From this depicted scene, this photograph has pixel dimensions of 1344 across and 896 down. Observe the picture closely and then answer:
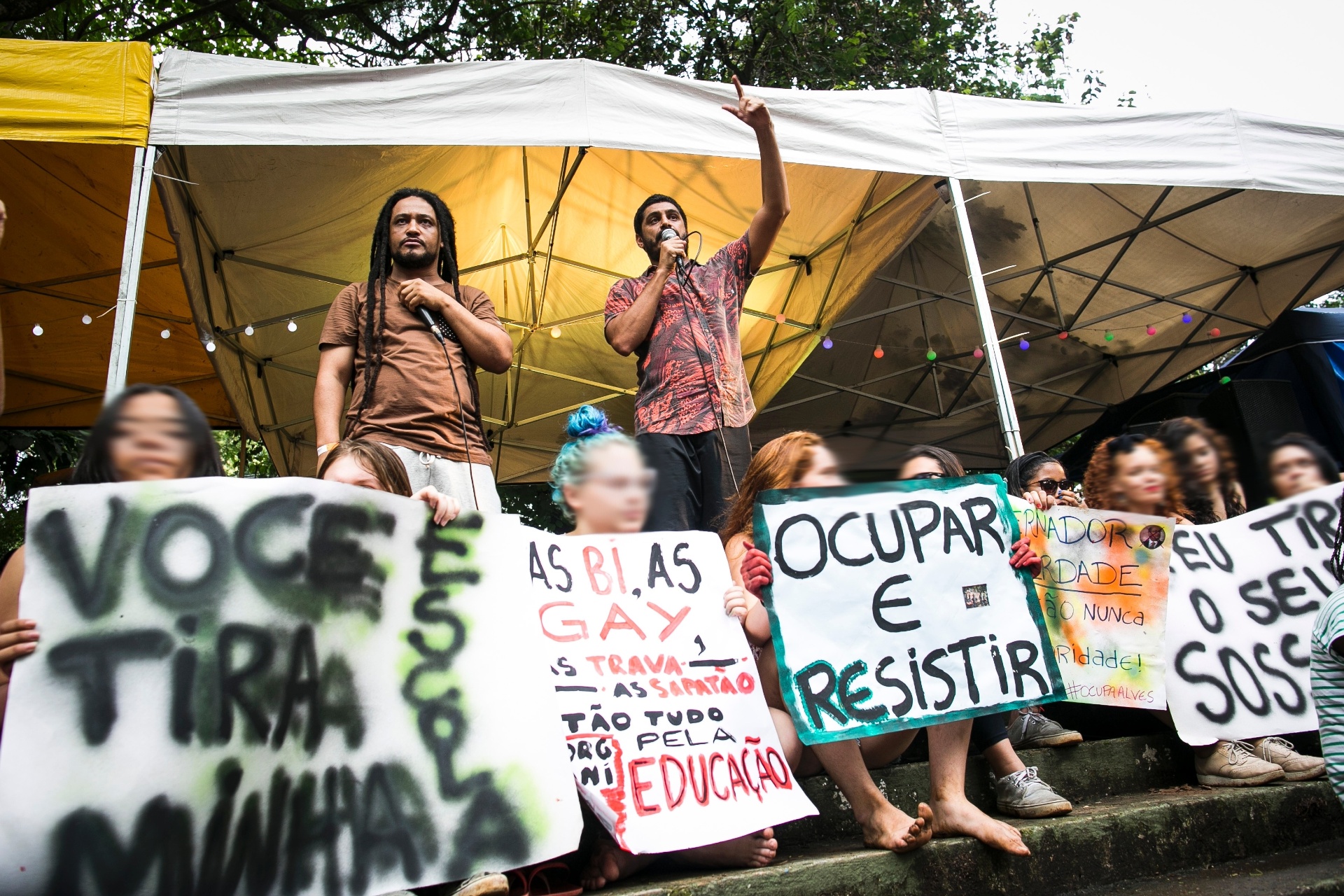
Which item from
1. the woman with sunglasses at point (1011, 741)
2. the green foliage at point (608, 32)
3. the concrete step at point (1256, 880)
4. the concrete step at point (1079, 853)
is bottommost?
the concrete step at point (1256, 880)

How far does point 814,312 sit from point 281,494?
4.60m

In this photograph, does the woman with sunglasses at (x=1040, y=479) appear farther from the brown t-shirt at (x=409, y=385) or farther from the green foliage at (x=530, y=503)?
the green foliage at (x=530, y=503)

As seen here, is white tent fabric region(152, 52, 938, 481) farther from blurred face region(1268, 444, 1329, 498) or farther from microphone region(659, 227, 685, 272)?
blurred face region(1268, 444, 1329, 498)

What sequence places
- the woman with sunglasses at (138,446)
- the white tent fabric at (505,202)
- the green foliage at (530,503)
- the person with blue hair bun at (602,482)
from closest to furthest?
the woman with sunglasses at (138,446) → the person with blue hair bun at (602,482) → the white tent fabric at (505,202) → the green foliage at (530,503)

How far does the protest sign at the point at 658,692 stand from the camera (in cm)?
211

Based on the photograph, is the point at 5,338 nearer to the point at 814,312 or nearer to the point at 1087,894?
the point at 814,312

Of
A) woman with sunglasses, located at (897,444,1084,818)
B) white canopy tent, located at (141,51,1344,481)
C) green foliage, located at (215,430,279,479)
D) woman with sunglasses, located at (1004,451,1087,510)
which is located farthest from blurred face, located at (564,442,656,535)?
green foliage, located at (215,430,279,479)

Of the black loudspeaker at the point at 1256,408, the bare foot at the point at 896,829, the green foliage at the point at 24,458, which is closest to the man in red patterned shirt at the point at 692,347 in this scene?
the bare foot at the point at 896,829

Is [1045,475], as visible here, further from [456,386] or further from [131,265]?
[131,265]

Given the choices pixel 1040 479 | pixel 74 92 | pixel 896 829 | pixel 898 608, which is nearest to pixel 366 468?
pixel 898 608

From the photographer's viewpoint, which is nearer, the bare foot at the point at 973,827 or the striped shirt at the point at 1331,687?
the bare foot at the point at 973,827

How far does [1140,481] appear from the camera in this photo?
327 cm

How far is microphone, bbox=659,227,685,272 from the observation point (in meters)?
3.41

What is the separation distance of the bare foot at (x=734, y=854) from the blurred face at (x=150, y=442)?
142 centimetres
